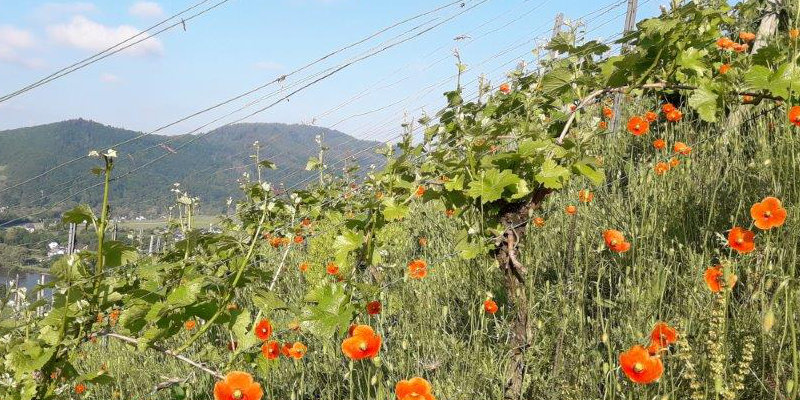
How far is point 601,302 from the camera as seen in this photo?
5.42 ft

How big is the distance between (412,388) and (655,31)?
1395mm

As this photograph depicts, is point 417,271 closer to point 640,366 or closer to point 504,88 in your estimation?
point 640,366

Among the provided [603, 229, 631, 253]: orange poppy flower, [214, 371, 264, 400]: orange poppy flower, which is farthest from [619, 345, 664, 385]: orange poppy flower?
[214, 371, 264, 400]: orange poppy flower

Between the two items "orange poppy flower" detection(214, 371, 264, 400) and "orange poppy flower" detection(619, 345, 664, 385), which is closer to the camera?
"orange poppy flower" detection(619, 345, 664, 385)

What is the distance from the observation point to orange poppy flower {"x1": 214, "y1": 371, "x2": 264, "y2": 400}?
4.59 ft

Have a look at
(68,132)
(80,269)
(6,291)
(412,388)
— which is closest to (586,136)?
(412,388)

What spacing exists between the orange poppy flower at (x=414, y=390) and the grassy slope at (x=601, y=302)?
0.37 meters

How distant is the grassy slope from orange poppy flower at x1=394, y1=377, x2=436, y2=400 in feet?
1.22

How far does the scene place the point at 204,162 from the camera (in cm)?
18950

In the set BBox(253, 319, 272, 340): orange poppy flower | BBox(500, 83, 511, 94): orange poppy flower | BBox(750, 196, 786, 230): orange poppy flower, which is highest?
BBox(500, 83, 511, 94): orange poppy flower

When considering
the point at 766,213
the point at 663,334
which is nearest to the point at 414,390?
the point at 663,334

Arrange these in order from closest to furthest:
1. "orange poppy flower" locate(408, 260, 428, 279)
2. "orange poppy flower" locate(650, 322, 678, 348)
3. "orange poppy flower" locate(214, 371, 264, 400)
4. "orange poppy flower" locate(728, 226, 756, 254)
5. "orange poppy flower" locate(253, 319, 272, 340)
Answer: "orange poppy flower" locate(650, 322, 678, 348) < "orange poppy flower" locate(214, 371, 264, 400) < "orange poppy flower" locate(728, 226, 756, 254) < "orange poppy flower" locate(253, 319, 272, 340) < "orange poppy flower" locate(408, 260, 428, 279)

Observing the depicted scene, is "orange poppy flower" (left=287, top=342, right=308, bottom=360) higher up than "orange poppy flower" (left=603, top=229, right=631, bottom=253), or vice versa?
"orange poppy flower" (left=603, top=229, right=631, bottom=253)

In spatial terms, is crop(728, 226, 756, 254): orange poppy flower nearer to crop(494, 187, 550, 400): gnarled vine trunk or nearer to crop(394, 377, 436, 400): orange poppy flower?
crop(494, 187, 550, 400): gnarled vine trunk
